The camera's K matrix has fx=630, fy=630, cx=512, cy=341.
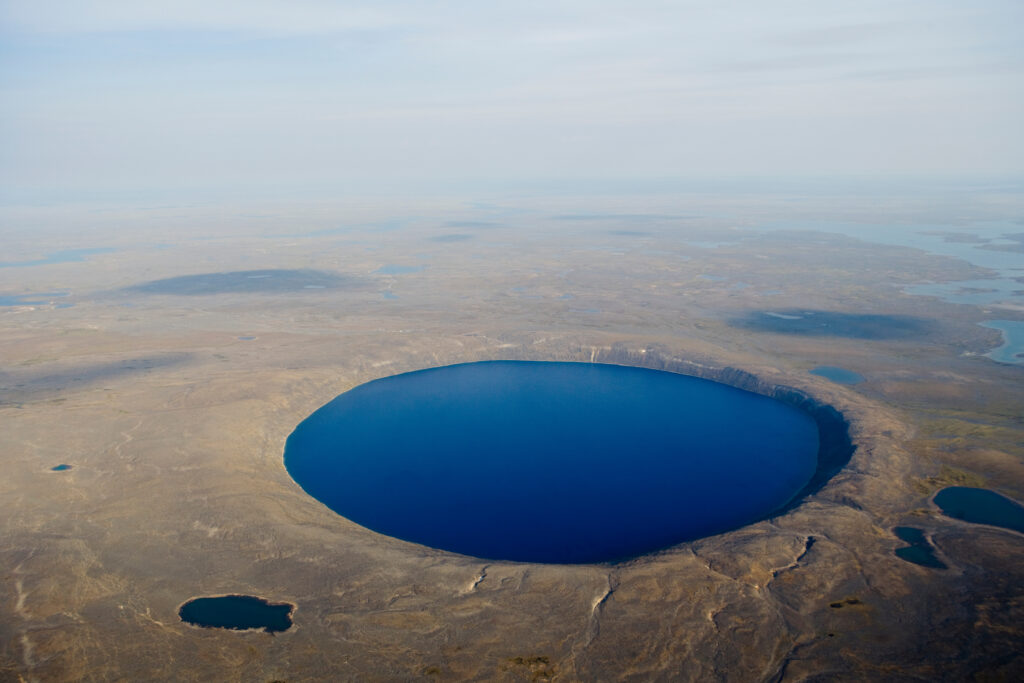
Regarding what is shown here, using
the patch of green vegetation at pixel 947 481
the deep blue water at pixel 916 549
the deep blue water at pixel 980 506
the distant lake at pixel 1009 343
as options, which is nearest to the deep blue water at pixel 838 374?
the distant lake at pixel 1009 343

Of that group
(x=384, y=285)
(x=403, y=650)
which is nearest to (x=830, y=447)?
(x=403, y=650)

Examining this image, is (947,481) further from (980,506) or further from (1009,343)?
(1009,343)

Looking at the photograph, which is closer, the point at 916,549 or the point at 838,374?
the point at 916,549

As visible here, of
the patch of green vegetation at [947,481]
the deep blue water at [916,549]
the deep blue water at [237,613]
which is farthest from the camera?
the patch of green vegetation at [947,481]

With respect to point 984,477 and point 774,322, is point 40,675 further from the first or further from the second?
point 774,322

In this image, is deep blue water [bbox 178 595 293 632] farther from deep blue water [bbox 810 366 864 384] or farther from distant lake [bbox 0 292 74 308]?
distant lake [bbox 0 292 74 308]

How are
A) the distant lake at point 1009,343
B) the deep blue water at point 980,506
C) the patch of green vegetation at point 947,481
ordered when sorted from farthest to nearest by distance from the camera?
the distant lake at point 1009,343
the patch of green vegetation at point 947,481
the deep blue water at point 980,506

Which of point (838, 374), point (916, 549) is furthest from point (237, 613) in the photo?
point (838, 374)

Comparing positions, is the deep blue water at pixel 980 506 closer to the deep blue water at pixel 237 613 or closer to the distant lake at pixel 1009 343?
the distant lake at pixel 1009 343

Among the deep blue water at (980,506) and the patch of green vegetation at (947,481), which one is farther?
the patch of green vegetation at (947,481)
